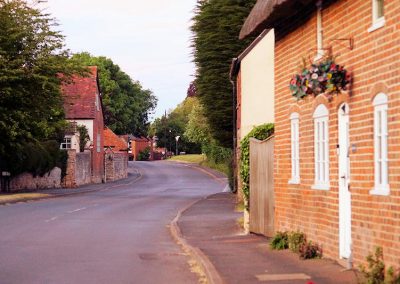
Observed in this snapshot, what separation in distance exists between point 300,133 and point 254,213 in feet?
14.4

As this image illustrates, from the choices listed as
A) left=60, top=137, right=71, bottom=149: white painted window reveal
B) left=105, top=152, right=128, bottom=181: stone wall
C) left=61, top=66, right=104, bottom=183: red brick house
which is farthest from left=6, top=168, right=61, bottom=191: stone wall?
left=105, top=152, right=128, bottom=181: stone wall

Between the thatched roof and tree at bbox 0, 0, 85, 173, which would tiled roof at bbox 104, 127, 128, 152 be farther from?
the thatched roof

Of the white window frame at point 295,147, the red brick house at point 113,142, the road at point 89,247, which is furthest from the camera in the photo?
the red brick house at point 113,142

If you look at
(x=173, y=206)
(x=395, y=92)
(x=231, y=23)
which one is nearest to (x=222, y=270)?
(x=395, y=92)

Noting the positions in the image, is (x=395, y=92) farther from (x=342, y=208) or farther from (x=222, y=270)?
(x=222, y=270)

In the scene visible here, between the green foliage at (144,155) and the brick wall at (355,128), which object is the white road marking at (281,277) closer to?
the brick wall at (355,128)

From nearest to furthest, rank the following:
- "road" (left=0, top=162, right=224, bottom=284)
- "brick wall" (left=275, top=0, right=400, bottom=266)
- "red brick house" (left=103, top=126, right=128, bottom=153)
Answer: "brick wall" (left=275, top=0, right=400, bottom=266)
"road" (left=0, top=162, right=224, bottom=284)
"red brick house" (left=103, top=126, right=128, bottom=153)

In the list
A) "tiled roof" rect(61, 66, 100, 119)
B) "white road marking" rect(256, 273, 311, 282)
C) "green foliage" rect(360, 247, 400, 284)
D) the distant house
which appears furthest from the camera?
the distant house

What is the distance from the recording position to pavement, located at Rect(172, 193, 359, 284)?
11258 millimetres

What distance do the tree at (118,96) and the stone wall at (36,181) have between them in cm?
4054

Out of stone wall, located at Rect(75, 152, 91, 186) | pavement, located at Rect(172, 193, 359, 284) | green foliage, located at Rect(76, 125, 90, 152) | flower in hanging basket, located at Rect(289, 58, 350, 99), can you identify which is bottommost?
pavement, located at Rect(172, 193, 359, 284)

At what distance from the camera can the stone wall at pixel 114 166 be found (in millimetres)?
77938

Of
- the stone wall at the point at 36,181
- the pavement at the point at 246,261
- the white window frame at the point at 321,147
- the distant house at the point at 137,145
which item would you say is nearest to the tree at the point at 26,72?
the stone wall at the point at 36,181

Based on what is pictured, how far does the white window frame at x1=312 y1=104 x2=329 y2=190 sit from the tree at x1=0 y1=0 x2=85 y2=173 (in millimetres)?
A: 29259
